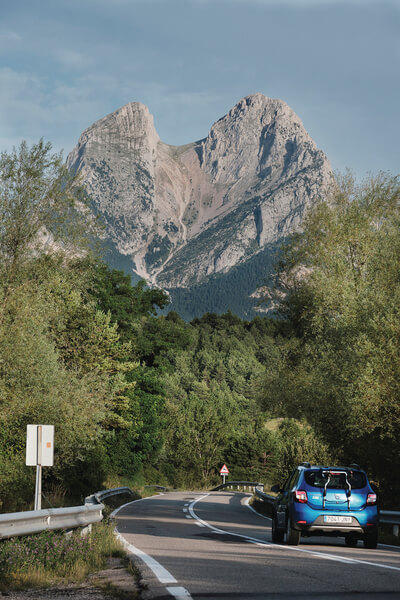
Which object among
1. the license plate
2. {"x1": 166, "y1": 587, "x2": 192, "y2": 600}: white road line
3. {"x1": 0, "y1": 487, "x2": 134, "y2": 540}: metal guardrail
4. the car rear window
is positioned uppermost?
the car rear window

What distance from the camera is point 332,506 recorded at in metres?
14.2

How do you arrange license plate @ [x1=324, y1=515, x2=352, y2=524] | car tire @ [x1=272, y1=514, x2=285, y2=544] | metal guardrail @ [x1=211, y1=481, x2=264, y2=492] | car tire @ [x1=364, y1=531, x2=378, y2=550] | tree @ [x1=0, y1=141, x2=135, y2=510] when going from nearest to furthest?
license plate @ [x1=324, y1=515, x2=352, y2=524], car tire @ [x1=364, y1=531, x2=378, y2=550], car tire @ [x1=272, y1=514, x2=285, y2=544], tree @ [x1=0, y1=141, x2=135, y2=510], metal guardrail @ [x1=211, y1=481, x2=264, y2=492]

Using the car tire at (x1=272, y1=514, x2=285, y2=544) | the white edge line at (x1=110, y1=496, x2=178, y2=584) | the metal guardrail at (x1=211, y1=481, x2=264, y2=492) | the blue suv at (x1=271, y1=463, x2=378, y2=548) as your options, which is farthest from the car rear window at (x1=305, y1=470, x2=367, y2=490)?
the metal guardrail at (x1=211, y1=481, x2=264, y2=492)

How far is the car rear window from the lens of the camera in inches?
567

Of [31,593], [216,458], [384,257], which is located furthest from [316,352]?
[216,458]

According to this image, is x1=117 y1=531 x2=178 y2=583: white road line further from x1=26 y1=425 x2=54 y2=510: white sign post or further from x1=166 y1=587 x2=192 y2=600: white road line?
x1=26 y1=425 x2=54 y2=510: white sign post

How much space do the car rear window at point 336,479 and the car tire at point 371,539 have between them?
34.0 inches

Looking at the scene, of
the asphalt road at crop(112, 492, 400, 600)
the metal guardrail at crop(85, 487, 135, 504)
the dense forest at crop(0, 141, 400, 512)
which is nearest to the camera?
the asphalt road at crop(112, 492, 400, 600)

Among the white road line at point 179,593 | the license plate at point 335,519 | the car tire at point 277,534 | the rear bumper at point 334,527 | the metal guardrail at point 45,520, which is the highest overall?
the metal guardrail at point 45,520

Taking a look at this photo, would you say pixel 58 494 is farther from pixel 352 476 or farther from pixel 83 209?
pixel 352 476

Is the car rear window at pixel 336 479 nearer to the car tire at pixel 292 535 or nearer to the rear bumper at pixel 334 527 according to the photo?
the rear bumper at pixel 334 527

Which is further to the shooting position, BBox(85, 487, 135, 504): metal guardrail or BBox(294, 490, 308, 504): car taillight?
BBox(85, 487, 135, 504): metal guardrail

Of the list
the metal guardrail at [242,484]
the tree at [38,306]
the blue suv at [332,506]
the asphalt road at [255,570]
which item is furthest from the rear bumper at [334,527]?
the metal guardrail at [242,484]

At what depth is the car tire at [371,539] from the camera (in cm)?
1438
